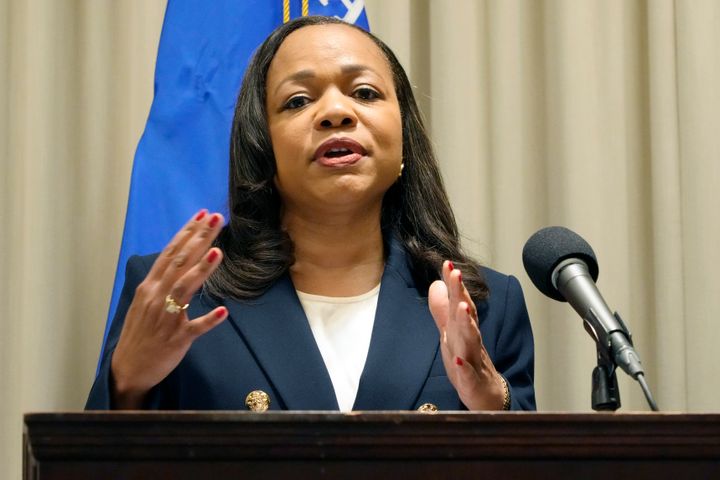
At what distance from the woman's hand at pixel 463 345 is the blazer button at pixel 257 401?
36 cm

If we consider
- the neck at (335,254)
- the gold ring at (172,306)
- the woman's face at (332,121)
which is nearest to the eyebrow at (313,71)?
the woman's face at (332,121)

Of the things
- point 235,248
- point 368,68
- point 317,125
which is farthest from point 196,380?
point 368,68

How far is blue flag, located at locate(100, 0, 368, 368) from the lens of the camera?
8.19ft

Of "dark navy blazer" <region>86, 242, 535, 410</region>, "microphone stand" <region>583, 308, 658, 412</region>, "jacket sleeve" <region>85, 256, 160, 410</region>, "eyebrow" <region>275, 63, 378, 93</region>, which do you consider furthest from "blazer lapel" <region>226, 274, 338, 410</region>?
"microphone stand" <region>583, 308, 658, 412</region>

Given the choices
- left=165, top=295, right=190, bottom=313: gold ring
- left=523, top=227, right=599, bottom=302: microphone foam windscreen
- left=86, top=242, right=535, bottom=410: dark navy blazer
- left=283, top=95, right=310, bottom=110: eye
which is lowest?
left=86, top=242, right=535, bottom=410: dark navy blazer

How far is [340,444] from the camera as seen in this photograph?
1027mm

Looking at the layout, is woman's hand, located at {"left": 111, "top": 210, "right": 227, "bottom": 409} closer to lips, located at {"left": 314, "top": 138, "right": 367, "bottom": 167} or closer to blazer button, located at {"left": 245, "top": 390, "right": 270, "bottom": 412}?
blazer button, located at {"left": 245, "top": 390, "right": 270, "bottom": 412}

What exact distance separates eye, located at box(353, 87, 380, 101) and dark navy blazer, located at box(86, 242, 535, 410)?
1.14 feet

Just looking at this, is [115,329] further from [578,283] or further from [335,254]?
[578,283]

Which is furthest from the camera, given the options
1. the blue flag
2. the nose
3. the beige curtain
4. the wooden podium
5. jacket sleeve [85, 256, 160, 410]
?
the beige curtain

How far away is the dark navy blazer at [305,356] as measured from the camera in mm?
1892

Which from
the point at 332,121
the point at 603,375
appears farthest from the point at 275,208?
the point at 603,375

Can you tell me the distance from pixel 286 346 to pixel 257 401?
134 millimetres

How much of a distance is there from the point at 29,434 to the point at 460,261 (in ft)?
4.23
